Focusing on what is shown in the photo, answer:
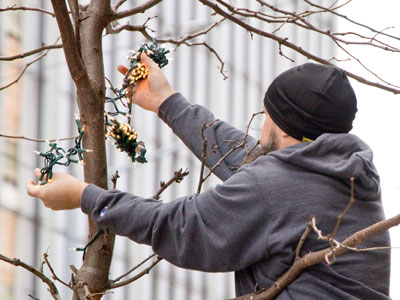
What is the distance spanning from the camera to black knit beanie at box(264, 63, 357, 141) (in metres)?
2.80

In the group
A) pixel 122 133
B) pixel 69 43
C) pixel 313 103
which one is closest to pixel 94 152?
pixel 122 133

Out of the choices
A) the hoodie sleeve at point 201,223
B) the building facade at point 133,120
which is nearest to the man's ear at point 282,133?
the hoodie sleeve at point 201,223

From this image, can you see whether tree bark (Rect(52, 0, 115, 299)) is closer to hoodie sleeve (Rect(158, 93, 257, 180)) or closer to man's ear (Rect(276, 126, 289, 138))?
hoodie sleeve (Rect(158, 93, 257, 180))

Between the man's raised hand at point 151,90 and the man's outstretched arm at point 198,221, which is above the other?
the man's raised hand at point 151,90

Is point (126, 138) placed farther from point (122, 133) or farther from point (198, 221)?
point (198, 221)

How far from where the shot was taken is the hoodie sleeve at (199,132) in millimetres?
3312

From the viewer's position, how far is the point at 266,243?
2.62 metres

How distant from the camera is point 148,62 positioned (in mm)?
3258

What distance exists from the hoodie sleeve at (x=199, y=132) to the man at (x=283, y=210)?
529mm

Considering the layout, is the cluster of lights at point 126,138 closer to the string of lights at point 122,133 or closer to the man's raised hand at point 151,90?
the string of lights at point 122,133

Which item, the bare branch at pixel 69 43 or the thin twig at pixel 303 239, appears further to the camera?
the bare branch at pixel 69 43

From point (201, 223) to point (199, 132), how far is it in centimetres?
69

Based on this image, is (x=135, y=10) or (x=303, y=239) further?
(x=135, y=10)

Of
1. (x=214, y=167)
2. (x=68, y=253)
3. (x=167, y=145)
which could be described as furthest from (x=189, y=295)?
(x=214, y=167)
